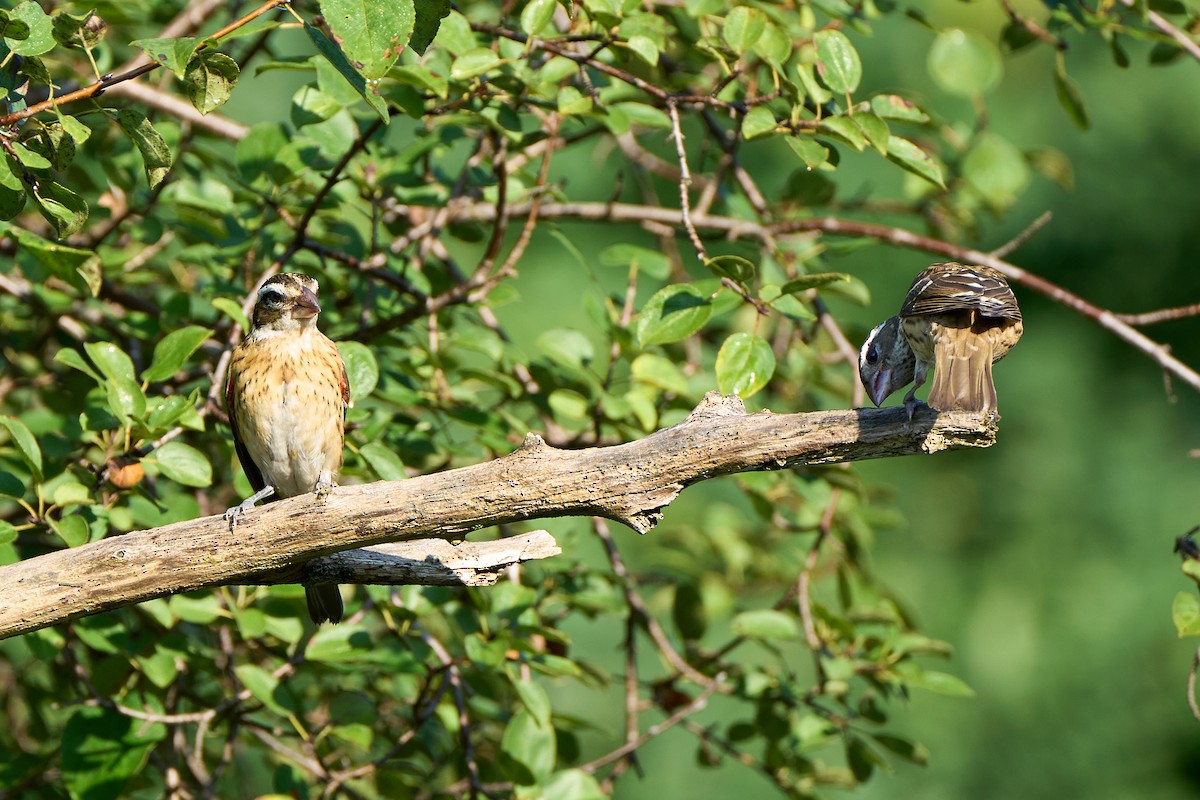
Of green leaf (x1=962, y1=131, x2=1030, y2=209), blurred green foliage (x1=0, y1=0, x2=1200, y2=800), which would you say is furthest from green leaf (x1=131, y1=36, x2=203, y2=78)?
green leaf (x1=962, y1=131, x2=1030, y2=209)

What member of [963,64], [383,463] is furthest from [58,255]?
[963,64]

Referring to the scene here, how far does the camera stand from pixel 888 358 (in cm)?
332

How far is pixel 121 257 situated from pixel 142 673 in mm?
1209

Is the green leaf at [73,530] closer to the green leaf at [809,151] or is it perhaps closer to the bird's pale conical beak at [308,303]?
the bird's pale conical beak at [308,303]

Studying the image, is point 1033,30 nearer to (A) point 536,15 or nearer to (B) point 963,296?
(B) point 963,296

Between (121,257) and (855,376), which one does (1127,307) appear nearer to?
(855,376)

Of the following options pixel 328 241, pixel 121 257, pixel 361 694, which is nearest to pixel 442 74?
pixel 328 241


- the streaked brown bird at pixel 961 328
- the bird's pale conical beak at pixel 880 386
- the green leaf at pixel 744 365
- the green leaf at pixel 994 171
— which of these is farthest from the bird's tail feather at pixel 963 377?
Result: the green leaf at pixel 994 171

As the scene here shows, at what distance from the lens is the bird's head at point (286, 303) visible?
3.71m

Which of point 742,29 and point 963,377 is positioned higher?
point 742,29

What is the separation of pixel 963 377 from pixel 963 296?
0.21 meters

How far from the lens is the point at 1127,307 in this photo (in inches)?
397

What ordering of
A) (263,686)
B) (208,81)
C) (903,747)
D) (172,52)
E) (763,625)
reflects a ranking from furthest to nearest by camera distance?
(903,747)
(763,625)
(263,686)
(208,81)
(172,52)

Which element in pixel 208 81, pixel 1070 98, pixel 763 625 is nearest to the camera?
pixel 208 81
